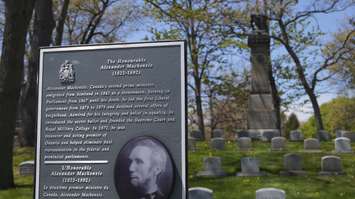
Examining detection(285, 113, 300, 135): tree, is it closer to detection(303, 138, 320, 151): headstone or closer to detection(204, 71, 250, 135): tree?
detection(204, 71, 250, 135): tree

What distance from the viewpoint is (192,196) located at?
19.9 ft

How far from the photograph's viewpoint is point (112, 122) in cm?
465

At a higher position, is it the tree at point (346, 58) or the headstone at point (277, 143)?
the tree at point (346, 58)

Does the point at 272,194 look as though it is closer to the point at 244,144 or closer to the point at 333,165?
the point at 333,165

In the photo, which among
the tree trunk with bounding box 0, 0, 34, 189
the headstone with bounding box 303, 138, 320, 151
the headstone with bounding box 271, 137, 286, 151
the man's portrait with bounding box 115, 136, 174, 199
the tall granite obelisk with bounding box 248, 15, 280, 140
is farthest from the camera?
the tall granite obelisk with bounding box 248, 15, 280, 140

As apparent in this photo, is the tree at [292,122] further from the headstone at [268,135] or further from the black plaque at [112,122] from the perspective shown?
the black plaque at [112,122]

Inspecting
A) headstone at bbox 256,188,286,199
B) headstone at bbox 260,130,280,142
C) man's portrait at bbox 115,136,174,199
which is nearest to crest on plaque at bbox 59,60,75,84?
man's portrait at bbox 115,136,174,199

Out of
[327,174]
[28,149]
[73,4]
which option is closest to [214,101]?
[73,4]

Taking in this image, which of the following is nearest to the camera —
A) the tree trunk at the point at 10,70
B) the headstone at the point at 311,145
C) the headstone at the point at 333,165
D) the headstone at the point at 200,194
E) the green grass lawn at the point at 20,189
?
the headstone at the point at 200,194

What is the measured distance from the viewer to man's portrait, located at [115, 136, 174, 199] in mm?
4352

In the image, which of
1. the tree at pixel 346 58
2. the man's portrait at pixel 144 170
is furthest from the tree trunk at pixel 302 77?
the man's portrait at pixel 144 170

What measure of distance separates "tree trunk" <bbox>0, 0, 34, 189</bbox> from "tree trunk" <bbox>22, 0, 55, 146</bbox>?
485 cm

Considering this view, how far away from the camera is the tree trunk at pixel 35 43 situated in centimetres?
1485

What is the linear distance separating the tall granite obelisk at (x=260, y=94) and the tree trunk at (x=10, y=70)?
1175cm
